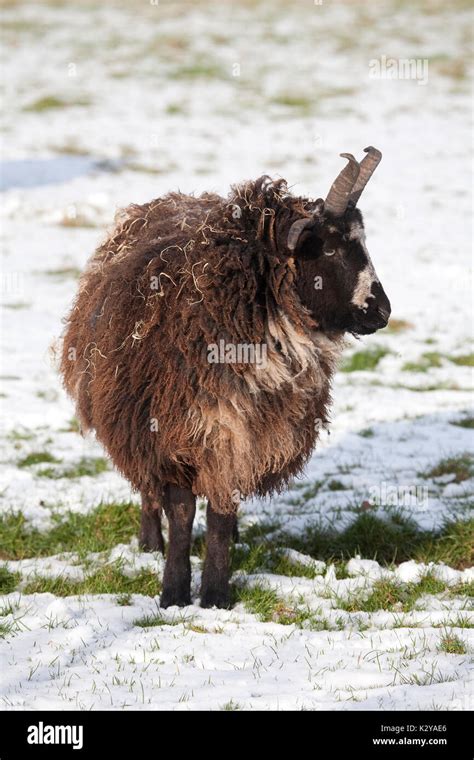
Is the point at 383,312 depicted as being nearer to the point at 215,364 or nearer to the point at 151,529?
the point at 215,364

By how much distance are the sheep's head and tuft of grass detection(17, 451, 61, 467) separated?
3560 mm

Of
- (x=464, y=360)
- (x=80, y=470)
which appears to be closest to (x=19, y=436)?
(x=80, y=470)

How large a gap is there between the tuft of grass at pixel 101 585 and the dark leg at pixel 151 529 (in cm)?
49

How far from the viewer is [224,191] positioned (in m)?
17.0

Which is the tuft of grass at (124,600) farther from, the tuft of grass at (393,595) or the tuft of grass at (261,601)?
the tuft of grass at (393,595)

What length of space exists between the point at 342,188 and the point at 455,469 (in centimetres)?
323

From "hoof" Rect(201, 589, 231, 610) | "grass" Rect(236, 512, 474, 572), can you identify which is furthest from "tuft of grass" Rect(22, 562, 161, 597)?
"grass" Rect(236, 512, 474, 572)

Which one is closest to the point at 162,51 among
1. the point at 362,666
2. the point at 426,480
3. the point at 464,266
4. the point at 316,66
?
the point at 316,66

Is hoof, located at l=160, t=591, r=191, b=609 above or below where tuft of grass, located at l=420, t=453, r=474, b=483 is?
below

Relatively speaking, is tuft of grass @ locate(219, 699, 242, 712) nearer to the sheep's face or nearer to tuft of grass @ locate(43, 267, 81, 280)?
the sheep's face

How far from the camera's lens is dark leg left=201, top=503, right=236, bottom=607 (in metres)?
5.65

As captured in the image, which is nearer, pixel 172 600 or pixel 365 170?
pixel 365 170
